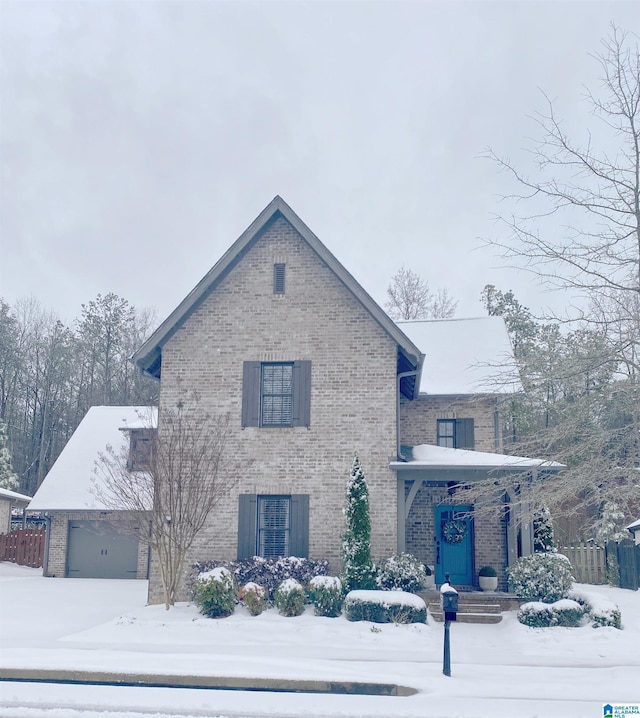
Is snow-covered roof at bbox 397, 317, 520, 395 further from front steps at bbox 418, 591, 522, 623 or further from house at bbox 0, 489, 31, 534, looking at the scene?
house at bbox 0, 489, 31, 534

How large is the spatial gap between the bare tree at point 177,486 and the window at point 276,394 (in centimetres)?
72

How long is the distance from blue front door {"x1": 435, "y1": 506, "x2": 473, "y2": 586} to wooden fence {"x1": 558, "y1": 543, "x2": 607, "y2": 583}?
15.9 feet

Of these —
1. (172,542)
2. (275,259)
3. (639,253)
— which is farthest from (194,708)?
(275,259)

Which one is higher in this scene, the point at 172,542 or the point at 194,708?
the point at 172,542

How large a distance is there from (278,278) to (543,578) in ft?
28.5

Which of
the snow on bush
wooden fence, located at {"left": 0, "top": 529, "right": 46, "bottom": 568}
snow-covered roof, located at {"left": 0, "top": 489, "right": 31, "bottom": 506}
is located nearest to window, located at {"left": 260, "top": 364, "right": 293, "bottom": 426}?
the snow on bush

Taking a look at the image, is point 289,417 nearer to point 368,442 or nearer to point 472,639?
point 368,442

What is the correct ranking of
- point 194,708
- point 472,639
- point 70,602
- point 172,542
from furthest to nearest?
point 70,602
point 172,542
point 472,639
point 194,708

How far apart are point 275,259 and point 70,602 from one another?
9535 millimetres

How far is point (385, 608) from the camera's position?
1364 centimetres

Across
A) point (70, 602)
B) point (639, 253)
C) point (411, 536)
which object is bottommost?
point (70, 602)

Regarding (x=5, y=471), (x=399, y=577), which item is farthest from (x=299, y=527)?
(x=5, y=471)

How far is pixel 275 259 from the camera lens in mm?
17156

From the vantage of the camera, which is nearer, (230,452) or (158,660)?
(158,660)
